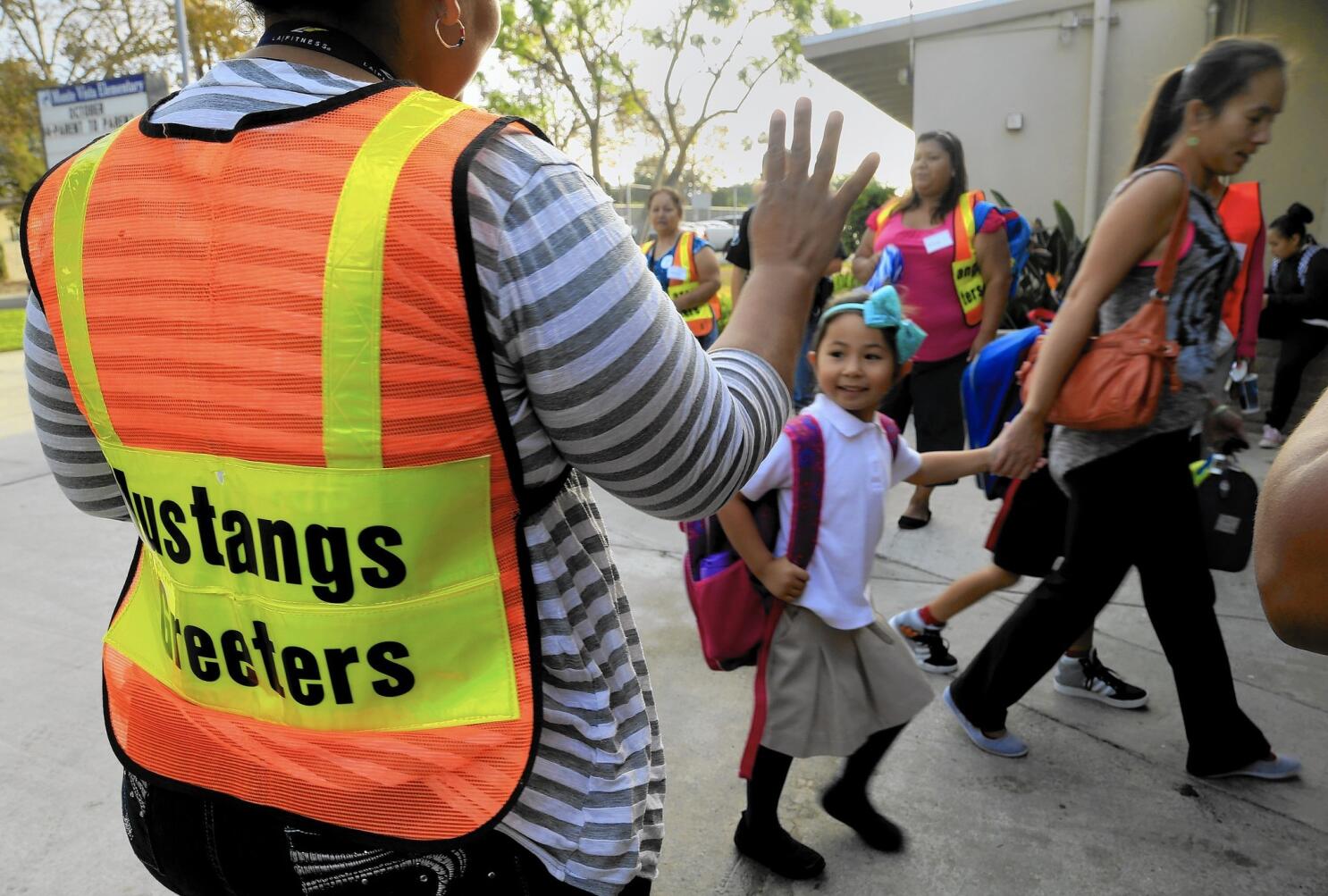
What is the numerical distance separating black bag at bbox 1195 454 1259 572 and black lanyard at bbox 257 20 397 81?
102 inches

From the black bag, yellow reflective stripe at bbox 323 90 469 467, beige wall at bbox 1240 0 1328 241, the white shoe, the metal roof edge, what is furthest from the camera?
the metal roof edge

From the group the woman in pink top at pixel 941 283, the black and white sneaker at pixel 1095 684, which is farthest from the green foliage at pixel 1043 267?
the black and white sneaker at pixel 1095 684

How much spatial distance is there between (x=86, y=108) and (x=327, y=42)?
30.8 feet

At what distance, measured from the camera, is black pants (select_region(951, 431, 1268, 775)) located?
2.58m

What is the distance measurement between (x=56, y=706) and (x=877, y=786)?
2.63 m

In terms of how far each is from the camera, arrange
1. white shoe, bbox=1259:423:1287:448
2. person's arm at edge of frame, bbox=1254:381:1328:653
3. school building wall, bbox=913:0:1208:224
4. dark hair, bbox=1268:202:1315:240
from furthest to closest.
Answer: school building wall, bbox=913:0:1208:224 → dark hair, bbox=1268:202:1315:240 → white shoe, bbox=1259:423:1287:448 → person's arm at edge of frame, bbox=1254:381:1328:653

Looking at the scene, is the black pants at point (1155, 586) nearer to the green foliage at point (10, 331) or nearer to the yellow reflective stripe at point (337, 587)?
the yellow reflective stripe at point (337, 587)

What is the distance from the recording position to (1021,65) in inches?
365

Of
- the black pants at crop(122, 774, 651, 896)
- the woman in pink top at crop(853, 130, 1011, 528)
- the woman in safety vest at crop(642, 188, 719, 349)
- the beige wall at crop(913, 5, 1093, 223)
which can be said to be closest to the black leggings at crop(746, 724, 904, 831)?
the black pants at crop(122, 774, 651, 896)

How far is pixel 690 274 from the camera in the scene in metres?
6.43

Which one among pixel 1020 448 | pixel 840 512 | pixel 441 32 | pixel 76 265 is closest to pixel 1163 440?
pixel 1020 448

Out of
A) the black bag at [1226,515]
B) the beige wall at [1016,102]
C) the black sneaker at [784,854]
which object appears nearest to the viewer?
the black sneaker at [784,854]

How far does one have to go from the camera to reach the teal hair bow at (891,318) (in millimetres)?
2352

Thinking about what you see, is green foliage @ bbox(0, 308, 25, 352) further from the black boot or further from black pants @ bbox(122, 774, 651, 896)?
black pants @ bbox(122, 774, 651, 896)
